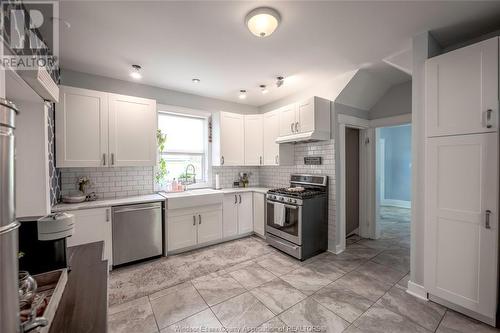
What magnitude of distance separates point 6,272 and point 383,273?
3.42 metres

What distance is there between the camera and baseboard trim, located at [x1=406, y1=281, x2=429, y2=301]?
218cm

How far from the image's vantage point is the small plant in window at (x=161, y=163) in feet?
12.0

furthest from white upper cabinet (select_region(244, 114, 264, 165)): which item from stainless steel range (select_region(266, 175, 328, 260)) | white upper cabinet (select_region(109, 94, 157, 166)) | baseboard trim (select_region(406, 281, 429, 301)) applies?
baseboard trim (select_region(406, 281, 429, 301))

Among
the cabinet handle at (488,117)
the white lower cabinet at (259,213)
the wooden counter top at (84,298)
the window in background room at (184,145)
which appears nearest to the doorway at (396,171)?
the white lower cabinet at (259,213)

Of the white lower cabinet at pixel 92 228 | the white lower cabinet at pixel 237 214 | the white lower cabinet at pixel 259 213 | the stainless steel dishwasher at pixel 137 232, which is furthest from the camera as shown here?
the white lower cabinet at pixel 259 213

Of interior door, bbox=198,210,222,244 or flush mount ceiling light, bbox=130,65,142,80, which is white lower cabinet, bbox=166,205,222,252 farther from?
flush mount ceiling light, bbox=130,65,142,80

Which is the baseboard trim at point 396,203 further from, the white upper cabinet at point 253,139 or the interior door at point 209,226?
the interior door at point 209,226

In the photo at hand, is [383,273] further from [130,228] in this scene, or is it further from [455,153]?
[130,228]

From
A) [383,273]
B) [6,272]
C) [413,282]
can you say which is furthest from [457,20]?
[6,272]

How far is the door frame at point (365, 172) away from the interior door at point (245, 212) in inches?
63.6

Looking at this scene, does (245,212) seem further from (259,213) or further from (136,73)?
(136,73)

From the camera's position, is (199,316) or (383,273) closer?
(199,316)

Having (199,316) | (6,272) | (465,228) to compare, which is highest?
(6,272)

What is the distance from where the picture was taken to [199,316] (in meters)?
1.96
